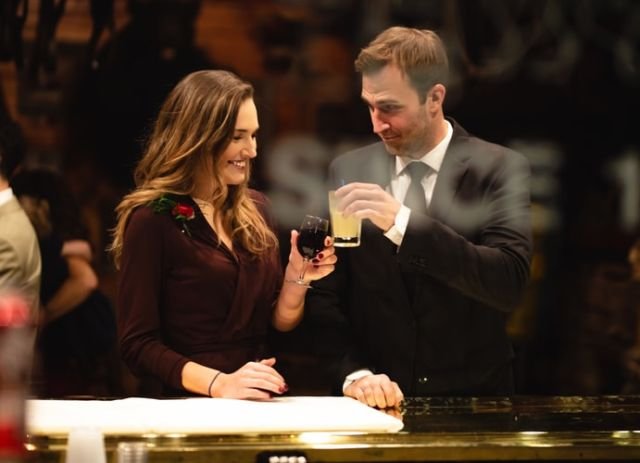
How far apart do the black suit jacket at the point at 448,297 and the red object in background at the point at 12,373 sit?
5.96 ft

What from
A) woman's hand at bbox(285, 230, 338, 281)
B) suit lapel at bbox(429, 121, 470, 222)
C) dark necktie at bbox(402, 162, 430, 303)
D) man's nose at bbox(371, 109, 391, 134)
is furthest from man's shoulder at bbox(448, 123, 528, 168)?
woman's hand at bbox(285, 230, 338, 281)

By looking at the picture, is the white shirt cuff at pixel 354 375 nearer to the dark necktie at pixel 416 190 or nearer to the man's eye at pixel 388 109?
the dark necktie at pixel 416 190

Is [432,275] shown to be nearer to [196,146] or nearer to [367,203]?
[367,203]

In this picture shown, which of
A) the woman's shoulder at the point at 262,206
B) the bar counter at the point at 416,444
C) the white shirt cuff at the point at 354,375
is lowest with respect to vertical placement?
the bar counter at the point at 416,444

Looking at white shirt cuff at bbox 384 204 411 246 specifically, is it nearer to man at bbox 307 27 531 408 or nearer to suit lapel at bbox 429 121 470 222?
man at bbox 307 27 531 408

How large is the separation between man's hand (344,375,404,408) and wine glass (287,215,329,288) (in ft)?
1.44

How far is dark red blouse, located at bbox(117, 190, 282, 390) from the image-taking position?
3.28 metres

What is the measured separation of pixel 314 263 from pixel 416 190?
56cm

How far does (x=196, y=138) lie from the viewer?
3.44 meters

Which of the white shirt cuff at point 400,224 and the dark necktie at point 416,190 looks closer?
the white shirt cuff at point 400,224

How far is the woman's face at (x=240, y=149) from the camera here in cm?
346

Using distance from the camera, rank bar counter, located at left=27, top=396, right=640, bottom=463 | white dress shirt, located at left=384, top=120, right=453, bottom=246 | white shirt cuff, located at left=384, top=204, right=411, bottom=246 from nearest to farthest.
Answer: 1. bar counter, located at left=27, top=396, right=640, bottom=463
2. white shirt cuff, located at left=384, top=204, right=411, bottom=246
3. white dress shirt, located at left=384, top=120, right=453, bottom=246

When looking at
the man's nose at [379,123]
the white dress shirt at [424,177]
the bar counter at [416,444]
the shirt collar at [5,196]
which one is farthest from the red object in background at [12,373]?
the man's nose at [379,123]

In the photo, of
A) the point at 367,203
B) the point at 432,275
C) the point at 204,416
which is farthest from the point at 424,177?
the point at 204,416
